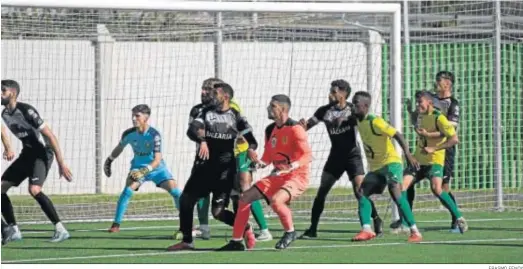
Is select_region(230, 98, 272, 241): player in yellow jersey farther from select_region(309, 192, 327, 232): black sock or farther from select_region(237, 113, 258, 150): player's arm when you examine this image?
select_region(237, 113, 258, 150): player's arm

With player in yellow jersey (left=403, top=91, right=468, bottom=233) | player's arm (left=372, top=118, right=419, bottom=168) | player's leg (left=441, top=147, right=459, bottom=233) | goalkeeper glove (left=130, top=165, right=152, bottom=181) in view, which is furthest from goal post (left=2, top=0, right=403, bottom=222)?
player's arm (left=372, top=118, right=419, bottom=168)

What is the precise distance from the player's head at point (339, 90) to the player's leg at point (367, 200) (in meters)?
0.97

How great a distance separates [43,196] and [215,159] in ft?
7.59

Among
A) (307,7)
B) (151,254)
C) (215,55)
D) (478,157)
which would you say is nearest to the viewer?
(151,254)

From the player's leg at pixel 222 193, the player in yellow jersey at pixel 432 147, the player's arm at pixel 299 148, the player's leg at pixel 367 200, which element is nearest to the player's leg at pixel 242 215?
the player's arm at pixel 299 148

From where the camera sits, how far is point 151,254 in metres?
14.8

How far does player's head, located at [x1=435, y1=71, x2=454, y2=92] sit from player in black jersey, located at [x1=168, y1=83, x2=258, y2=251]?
11.7ft

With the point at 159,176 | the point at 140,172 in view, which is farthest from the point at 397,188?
the point at 159,176

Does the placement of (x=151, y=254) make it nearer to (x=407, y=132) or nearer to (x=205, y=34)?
(x=205, y=34)

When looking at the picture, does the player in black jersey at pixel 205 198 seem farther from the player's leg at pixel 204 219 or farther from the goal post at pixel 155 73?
the goal post at pixel 155 73

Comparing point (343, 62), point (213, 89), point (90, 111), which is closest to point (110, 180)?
point (90, 111)

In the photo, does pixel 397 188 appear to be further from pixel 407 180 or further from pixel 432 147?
pixel 432 147

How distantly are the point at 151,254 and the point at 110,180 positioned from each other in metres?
7.81

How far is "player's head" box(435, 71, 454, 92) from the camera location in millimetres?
17984
